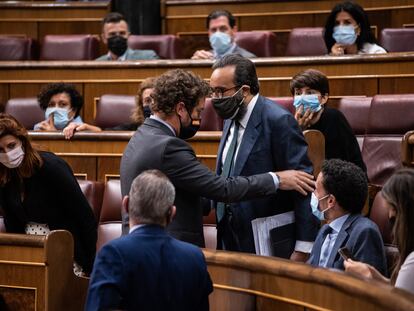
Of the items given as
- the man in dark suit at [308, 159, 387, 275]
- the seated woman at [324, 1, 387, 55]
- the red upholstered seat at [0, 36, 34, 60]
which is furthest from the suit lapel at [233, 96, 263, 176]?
the red upholstered seat at [0, 36, 34, 60]

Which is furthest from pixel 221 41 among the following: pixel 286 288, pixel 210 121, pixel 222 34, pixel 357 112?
pixel 286 288

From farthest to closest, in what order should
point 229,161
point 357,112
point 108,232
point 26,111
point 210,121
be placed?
point 26,111 < point 210,121 < point 357,112 < point 108,232 < point 229,161

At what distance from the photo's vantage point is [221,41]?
2605 mm

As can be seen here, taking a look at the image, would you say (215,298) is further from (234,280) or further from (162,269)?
(162,269)

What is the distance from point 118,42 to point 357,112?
33.7 inches

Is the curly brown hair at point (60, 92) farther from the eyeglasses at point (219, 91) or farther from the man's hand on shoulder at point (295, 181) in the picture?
the man's hand on shoulder at point (295, 181)

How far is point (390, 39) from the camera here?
2553mm

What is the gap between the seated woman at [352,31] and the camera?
2.38 m

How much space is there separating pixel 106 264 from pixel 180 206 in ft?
0.90

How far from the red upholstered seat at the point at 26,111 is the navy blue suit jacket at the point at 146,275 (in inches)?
55.5

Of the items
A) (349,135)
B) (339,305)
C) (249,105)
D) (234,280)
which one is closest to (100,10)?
(349,135)

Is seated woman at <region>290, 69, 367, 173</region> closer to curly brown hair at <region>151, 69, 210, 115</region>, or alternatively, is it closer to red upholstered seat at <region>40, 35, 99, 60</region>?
curly brown hair at <region>151, 69, 210, 115</region>

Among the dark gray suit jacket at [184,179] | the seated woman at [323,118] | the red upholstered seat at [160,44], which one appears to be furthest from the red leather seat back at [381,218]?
the red upholstered seat at [160,44]

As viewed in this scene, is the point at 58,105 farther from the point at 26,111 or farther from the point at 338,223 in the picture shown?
the point at 338,223
